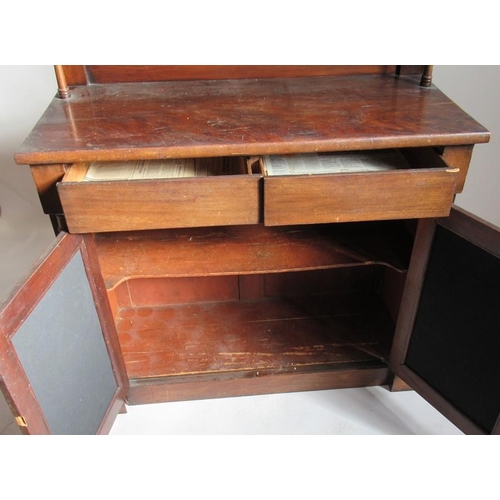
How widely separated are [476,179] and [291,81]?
33.8 inches

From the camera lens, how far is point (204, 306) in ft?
5.23

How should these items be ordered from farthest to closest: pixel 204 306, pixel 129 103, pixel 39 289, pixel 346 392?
pixel 204 306, pixel 346 392, pixel 129 103, pixel 39 289

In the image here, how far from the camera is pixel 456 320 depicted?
109 cm

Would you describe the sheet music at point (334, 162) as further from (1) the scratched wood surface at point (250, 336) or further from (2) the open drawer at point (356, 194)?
(1) the scratched wood surface at point (250, 336)

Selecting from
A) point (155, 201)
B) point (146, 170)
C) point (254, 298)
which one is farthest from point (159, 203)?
point (254, 298)

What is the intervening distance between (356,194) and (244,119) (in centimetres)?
29

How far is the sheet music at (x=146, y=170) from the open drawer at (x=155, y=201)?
0.01m

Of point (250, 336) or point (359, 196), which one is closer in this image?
point (359, 196)

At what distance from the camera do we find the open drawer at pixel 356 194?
0.94 meters

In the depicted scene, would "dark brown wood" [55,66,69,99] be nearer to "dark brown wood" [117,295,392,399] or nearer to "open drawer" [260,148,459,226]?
"open drawer" [260,148,459,226]

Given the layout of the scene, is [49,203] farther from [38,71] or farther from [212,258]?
[38,71]

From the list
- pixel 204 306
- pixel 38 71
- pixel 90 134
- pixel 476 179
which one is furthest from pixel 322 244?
pixel 38 71

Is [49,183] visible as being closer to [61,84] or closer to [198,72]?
[61,84]

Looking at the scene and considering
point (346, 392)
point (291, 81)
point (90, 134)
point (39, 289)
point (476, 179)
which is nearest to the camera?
point (39, 289)
